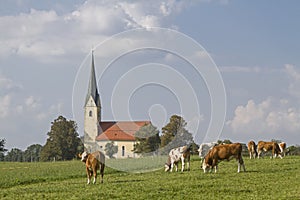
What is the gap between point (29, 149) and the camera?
166m

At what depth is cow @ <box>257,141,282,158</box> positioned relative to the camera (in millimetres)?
38625

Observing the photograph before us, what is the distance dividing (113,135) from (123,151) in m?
6.32

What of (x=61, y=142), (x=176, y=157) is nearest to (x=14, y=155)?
(x=61, y=142)

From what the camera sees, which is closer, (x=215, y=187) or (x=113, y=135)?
(x=215, y=187)

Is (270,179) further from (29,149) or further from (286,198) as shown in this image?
(29,149)

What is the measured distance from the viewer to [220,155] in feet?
82.2

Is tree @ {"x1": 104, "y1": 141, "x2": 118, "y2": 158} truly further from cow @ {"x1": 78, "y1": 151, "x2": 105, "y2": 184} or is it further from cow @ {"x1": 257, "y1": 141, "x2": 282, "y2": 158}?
cow @ {"x1": 78, "y1": 151, "x2": 105, "y2": 184}

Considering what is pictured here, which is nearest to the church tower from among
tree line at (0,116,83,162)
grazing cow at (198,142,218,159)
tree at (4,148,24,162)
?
tree line at (0,116,83,162)

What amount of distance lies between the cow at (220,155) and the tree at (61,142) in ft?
248

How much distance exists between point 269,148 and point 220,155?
15.1 metres

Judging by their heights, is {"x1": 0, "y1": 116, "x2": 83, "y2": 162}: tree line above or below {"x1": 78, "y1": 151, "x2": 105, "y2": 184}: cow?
above

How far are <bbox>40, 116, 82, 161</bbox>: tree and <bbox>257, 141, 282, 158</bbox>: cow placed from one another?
6350cm

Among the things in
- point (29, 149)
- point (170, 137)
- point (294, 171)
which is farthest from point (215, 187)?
point (29, 149)

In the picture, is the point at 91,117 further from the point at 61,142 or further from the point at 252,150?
the point at 252,150
